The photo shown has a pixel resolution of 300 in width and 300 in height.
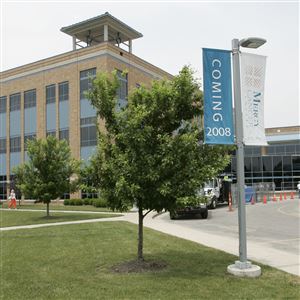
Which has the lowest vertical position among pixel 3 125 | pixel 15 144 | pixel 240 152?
pixel 240 152

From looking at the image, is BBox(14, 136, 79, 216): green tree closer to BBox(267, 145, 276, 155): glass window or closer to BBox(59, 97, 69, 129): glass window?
BBox(59, 97, 69, 129): glass window

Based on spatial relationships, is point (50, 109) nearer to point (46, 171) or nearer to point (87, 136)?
point (87, 136)

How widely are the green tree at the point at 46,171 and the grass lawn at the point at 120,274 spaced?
10035 mm

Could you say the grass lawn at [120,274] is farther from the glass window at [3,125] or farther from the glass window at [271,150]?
the glass window at [271,150]

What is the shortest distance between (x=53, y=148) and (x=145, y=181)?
53.9 feet

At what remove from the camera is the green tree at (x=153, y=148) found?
902 centimetres

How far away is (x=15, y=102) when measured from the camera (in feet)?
177

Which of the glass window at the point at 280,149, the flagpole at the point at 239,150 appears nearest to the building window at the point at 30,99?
the glass window at the point at 280,149

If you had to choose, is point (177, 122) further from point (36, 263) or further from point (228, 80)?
point (36, 263)

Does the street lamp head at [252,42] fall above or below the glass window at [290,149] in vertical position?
below

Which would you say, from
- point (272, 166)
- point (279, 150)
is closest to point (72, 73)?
point (272, 166)

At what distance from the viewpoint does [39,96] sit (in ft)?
168

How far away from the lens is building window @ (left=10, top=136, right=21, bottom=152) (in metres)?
53.0

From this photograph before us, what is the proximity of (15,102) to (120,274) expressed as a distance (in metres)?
48.2
